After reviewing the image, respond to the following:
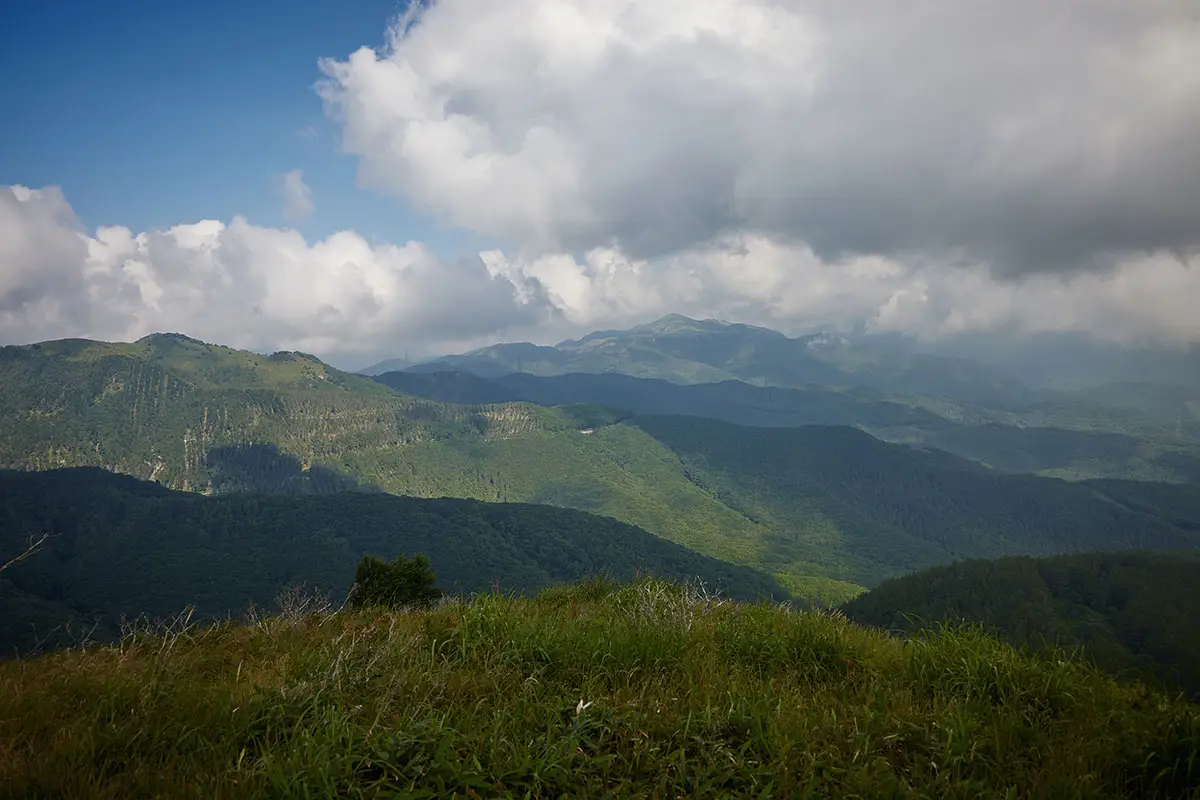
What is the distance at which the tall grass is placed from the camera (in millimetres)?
3814

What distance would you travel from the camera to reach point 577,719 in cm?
453

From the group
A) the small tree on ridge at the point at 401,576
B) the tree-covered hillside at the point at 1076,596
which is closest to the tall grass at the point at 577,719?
the small tree on ridge at the point at 401,576

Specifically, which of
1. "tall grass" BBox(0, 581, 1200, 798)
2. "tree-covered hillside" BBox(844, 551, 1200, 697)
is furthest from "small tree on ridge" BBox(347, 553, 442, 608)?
"tree-covered hillside" BBox(844, 551, 1200, 697)

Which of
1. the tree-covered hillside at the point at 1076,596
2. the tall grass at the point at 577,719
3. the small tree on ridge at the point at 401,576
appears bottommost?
the tree-covered hillside at the point at 1076,596

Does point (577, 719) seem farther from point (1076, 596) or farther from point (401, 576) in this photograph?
point (1076, 596)

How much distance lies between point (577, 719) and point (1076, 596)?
201114mm

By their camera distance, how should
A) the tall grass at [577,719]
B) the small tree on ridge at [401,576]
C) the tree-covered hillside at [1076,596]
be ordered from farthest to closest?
1. the tree-covered hillside at [1076,596]
2. the small tree on ridge at [401,576]
3. the tall grass at [577,719]

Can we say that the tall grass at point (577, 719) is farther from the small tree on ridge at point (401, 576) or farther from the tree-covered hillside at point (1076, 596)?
the tree-covered hillside at point (1076, 596)

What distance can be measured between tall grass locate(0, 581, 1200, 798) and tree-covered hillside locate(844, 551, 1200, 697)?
131197 millimetres

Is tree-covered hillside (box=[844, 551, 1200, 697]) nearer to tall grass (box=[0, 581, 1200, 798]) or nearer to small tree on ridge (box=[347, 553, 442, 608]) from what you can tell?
small tree on ridge (box=[347, 553, 442, 608])

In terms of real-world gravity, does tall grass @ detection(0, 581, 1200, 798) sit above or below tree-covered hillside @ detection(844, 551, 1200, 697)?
above

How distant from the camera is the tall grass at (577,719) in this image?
3814 mm

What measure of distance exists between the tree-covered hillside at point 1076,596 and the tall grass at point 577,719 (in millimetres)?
131197

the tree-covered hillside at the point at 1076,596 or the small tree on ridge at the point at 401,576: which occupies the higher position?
the small tree on ridge at the point at 401,576
